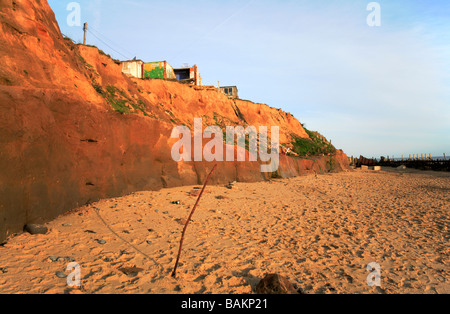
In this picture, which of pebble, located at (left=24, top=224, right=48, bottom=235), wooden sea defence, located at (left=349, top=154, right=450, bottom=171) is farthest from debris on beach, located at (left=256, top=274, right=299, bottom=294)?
wooden sea defence, located at (left=349, top=154, right=450, bottom=171)

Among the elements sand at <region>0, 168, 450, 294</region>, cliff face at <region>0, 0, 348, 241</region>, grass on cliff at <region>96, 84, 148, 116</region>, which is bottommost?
sand at <region>0, 168, 450, 294</region>

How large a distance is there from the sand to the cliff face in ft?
1.82

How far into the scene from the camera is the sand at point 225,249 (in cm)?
339

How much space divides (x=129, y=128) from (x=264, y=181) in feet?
28.1

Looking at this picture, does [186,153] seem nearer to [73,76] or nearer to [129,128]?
[129,128]

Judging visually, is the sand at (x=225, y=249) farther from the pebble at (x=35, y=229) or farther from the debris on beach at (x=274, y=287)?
the debris on beach at (x=274, y=287)

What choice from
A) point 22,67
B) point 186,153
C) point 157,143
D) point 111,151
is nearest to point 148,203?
point 111,151

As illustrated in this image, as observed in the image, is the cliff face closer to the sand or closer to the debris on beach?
the sand

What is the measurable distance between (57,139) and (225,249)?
14.8 ft

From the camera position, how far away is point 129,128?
8.01m

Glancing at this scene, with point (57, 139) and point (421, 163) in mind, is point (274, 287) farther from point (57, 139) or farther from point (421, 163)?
point (421, 163)

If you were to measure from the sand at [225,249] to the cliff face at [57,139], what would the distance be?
0.56m

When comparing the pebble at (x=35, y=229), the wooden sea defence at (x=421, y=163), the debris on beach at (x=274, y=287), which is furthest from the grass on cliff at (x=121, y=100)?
the wooden sea defence at (x=421, y=163)

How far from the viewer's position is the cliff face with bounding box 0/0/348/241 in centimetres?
436
